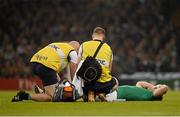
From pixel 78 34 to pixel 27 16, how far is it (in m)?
3.39

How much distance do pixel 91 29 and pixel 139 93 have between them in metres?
19.1

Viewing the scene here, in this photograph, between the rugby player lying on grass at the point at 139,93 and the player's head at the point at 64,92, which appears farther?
the rugby player lying on grass at the point at 139,93

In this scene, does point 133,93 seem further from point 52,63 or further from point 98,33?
point 52,63

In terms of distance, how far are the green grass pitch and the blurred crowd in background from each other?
18606 mm

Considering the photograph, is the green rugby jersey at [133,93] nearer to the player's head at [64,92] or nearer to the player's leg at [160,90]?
the player's leg at [160,90]

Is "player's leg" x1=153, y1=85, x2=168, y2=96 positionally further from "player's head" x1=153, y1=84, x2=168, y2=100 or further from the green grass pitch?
the green grass pitch

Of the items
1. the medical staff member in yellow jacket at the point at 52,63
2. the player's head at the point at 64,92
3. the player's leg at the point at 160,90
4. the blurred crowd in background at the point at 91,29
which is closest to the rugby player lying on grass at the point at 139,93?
the player's leg at the point at 160,90

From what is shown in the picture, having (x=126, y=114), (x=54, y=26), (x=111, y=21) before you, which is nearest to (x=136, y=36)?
(x=111, y=21)

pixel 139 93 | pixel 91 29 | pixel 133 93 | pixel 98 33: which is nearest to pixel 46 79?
pixel 98 33

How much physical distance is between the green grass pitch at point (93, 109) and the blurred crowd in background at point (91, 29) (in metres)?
18.6

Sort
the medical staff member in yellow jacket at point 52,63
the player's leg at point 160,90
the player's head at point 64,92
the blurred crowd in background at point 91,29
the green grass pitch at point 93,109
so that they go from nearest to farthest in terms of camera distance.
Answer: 1. the green grass pitch at point 93,109
2. the player's head at point 64,92
3. the medical staff member in yellow jacket at point 52,63
4. the player's leg at point 160,90
5. the blurred crowd in background at point 91,29

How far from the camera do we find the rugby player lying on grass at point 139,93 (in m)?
18.4

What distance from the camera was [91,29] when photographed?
123 feet

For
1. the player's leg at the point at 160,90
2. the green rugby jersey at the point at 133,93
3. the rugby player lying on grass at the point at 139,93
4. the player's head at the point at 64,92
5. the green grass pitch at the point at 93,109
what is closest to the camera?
Result: the green grass pitch at the point at 93,109
